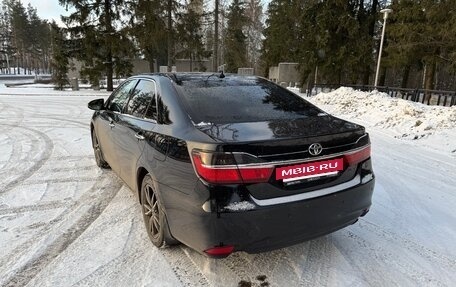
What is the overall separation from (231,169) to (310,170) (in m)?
0.62

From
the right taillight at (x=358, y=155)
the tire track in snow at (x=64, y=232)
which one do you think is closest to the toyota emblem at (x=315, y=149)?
the right taillight at (x=358, y=155)

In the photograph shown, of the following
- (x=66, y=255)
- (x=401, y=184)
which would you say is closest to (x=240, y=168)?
(x=66, y=255)

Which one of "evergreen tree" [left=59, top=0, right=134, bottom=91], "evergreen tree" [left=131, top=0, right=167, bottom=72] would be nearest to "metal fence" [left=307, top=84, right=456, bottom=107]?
"evergreen tree" [left=131, top=0, right=167, bottom=72]

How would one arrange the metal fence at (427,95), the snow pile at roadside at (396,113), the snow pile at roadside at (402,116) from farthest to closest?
the metal fence at (427,95)
the snow pile at roadside at (396,113)
the snow pile at roadside at (402,116)

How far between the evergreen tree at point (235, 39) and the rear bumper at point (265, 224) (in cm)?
3497

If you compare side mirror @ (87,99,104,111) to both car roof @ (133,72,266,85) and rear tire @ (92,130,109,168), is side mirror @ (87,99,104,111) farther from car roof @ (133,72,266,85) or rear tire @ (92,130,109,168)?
car roof @ (133,72,266,85)

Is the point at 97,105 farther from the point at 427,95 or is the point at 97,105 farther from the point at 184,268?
the point at 427,95

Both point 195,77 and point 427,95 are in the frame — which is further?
point 427,95

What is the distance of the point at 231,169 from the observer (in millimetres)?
2357

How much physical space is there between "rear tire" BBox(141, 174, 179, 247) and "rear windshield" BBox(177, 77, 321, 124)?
0.81 m

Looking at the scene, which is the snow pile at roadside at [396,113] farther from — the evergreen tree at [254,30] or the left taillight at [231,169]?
the evergreen tree at [254,30]

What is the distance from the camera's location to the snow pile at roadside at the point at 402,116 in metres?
7.91

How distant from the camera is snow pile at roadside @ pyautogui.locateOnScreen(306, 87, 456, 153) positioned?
311 inches

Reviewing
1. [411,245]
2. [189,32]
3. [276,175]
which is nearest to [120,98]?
[276,175]
